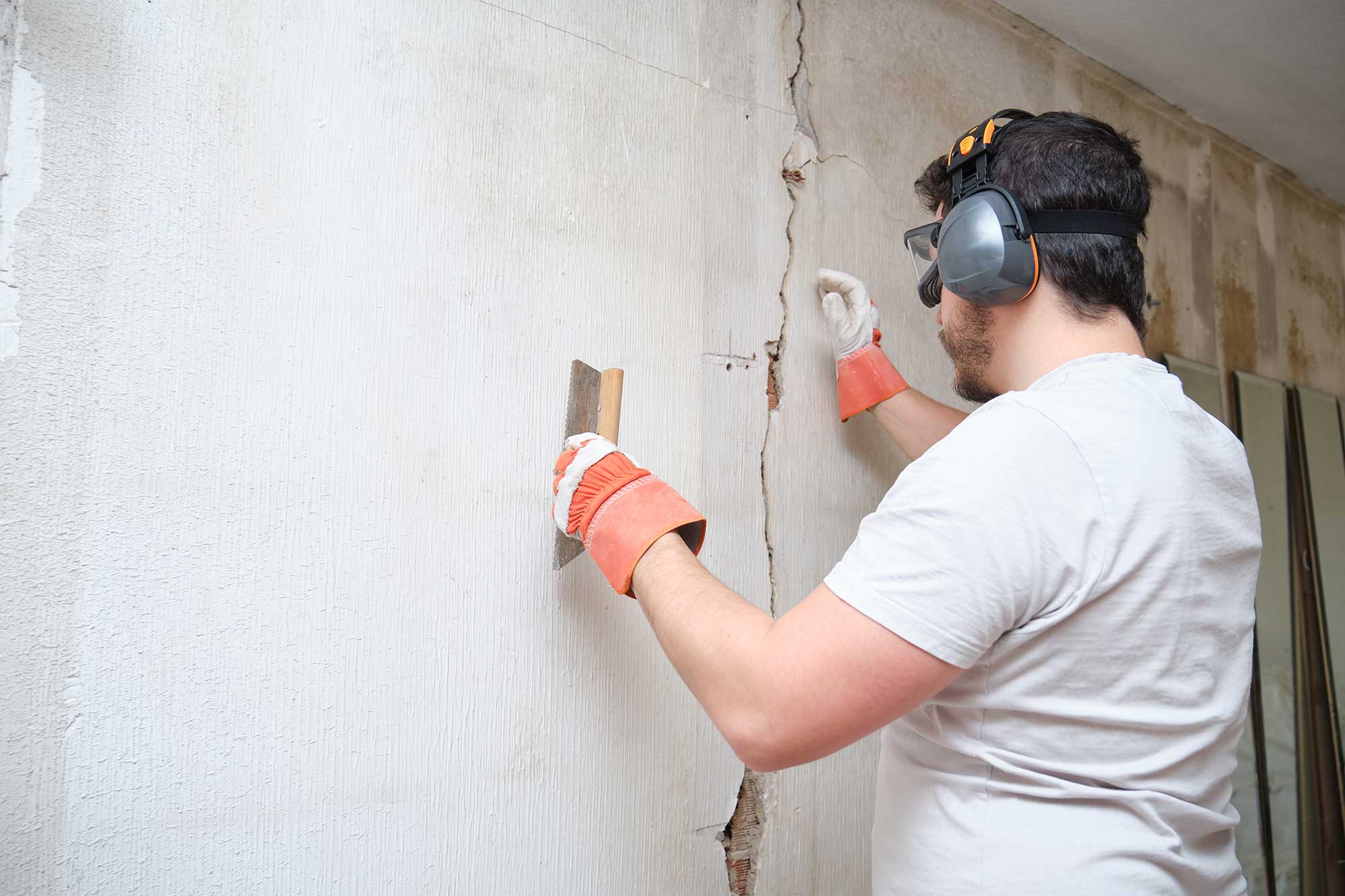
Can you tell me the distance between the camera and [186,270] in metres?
1.11

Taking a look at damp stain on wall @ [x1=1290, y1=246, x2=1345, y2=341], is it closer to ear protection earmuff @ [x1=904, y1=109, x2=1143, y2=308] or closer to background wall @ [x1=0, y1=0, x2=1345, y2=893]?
background wall @ [x1=0, y1=0, x2=1345, y2=893]

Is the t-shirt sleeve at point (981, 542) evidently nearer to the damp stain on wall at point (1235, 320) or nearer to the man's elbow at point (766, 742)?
the man's elbow at point (766, 742)

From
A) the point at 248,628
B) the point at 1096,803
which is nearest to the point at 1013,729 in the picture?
the point at 1096,803

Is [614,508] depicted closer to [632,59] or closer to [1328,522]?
[632,59]

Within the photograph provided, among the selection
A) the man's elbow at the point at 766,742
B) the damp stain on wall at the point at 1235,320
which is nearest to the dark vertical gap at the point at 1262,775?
the damp stain on wall at the point at 1235,320

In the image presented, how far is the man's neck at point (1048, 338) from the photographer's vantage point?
3.67ft

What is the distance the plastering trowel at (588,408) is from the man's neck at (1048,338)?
23.0 inches

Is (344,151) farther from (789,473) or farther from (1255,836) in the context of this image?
(1255,836)

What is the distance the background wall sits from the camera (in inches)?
40.4

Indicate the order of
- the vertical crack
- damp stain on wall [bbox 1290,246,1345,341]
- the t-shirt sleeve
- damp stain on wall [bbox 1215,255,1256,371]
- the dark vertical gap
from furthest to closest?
damp stain on wall [bbox 1290,246,1345,341] < damp stain on wall [bbox 1215,255,1256,371] < the dark vertical gap < the vertical crack < the t-shirt sleeve

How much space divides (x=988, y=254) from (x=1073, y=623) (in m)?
0.50

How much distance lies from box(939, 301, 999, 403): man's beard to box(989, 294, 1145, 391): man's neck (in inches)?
0.9

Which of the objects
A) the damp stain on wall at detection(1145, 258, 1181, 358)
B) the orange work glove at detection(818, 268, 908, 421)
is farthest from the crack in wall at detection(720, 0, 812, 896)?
the damp stain on wall at detection(1145, 258, 1181, 358)

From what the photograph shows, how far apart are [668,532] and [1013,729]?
0.48 meters
